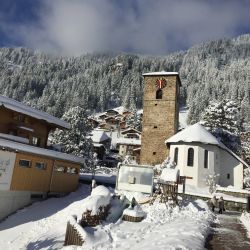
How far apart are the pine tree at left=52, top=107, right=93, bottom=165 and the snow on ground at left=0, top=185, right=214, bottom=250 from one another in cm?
1545

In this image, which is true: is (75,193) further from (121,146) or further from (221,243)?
(121,146)

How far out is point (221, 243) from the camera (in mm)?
14078

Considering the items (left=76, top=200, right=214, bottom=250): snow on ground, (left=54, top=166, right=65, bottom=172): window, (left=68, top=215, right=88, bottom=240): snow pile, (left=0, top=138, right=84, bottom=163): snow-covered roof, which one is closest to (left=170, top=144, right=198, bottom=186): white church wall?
(left=0, top=138, right=84, bottom=163): snow-covered roof

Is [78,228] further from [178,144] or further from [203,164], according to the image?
[178,144]

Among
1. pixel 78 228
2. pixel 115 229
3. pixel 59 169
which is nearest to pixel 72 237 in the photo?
pixel 78 228

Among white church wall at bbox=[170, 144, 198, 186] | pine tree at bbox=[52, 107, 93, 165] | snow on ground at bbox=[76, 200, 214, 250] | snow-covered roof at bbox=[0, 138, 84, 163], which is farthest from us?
pine tree at bbox=[52, 107, 93, 165]

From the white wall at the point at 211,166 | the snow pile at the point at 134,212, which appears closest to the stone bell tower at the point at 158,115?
the white wall at the point at 211,166

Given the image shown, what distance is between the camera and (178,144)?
142 feet

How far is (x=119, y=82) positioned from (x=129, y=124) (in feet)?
279

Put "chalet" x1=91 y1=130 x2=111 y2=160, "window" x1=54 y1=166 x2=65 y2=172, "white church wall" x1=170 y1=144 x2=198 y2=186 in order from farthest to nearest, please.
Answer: "chalet" x1=91 y1=130 x2=111 y2=160, "white church wall" x1=170 y1=144 x2=198 y2=186, "window" x1=54 y1=166 x2=65 y2=172

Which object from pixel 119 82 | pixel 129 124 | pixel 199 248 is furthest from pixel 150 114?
pixel 119 82

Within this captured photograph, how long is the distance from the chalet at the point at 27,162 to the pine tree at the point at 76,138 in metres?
7.89

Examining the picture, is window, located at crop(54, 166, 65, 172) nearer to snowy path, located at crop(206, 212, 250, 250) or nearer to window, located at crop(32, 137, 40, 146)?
window, located at crop(32, 137, 40, 146)

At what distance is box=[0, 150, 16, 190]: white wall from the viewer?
2327 cm
